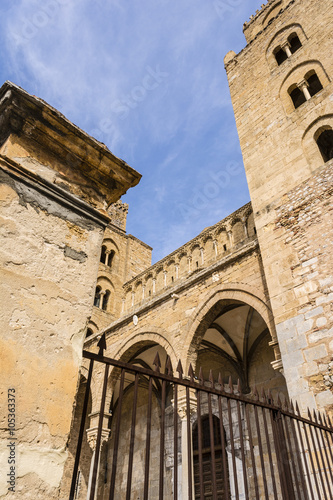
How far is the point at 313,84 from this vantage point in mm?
9297

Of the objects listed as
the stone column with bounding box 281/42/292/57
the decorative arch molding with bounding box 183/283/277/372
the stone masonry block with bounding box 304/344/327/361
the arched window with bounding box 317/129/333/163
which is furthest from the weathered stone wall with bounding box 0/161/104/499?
the stone column with bounding box 281/42/292/57

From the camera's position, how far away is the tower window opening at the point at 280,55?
1042 cm

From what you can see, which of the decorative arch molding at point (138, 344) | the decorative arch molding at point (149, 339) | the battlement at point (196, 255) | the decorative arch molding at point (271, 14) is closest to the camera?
the decorative arch molding at point (149, 339)

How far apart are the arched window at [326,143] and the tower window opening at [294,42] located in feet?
10.2

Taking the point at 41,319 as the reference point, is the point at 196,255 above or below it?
above


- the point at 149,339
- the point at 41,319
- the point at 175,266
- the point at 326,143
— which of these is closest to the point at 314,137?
the point at 326,143

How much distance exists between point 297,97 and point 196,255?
5.81 meters

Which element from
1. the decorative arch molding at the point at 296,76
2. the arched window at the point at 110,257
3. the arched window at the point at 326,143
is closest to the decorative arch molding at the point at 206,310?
the arched window at the point at 326,143

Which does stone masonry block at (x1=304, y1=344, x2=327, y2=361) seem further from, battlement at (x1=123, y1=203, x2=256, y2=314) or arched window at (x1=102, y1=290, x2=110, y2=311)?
arched window at (x1=102, y1=290, x2=110, y2=311)

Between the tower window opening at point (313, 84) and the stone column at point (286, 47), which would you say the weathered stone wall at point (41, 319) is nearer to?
the tower window opening at point (313, 84)

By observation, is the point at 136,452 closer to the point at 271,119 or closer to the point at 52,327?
the point at 271,119

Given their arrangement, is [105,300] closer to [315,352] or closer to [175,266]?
[175,266]

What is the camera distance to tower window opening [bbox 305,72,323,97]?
30.0ft

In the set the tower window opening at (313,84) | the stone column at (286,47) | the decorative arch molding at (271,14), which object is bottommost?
the tower window opening at (313,84)
